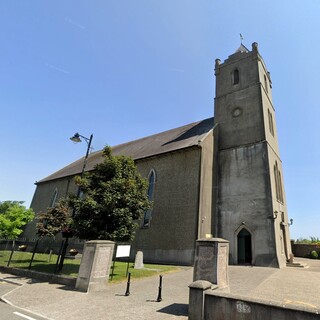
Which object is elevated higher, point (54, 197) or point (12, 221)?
point (54, 197)

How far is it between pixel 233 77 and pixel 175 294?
2495 centimetres

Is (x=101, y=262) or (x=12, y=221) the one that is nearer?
(x=101, y=262)

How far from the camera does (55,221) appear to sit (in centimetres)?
1475

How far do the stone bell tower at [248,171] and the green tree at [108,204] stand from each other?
1035cm

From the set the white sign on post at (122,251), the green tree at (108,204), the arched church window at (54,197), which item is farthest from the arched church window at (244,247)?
the arched church window at (54,197)

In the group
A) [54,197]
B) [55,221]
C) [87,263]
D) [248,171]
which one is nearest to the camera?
[87,263]

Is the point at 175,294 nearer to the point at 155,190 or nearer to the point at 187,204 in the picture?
the point at 187,204

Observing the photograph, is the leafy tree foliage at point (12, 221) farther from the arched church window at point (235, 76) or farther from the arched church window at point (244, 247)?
the arched church window at point (235, 76)

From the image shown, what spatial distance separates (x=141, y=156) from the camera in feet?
85.8

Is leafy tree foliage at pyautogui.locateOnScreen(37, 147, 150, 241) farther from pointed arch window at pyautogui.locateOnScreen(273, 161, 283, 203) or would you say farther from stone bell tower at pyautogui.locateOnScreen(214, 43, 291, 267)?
pointed arch window at pyautogui.locateOnScreen(273, 161, 283, 203)

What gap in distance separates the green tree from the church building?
6529 mm

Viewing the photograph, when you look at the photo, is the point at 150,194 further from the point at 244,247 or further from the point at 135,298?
the point at 135,298

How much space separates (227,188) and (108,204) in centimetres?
1332

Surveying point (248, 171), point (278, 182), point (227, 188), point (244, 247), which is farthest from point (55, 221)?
point (278, 182)
